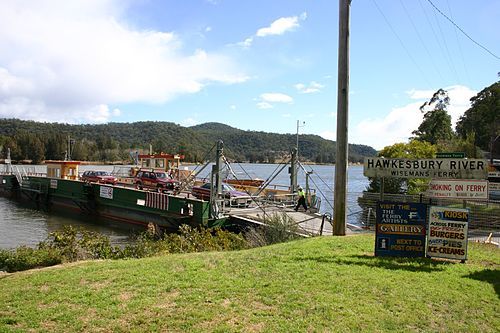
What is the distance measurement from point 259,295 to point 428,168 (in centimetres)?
601

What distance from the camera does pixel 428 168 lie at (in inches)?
424

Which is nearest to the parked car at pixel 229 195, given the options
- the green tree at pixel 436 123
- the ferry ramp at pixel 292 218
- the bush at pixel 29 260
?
the ferry ramp at pixel 292 218

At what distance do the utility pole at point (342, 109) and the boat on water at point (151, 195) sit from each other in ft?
31.6

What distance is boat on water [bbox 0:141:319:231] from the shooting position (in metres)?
21.9

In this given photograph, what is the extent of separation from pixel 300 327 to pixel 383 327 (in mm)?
1124

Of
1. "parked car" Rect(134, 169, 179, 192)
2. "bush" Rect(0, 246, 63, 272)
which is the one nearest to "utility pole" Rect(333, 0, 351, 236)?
Answer: "bush" Rect(0, 246, 63, 272)

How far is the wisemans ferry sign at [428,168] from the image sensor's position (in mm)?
10391

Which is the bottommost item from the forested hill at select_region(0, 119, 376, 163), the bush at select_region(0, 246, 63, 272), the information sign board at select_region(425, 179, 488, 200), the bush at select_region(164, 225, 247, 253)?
the bush at select_region(0, 246, 63, 272)

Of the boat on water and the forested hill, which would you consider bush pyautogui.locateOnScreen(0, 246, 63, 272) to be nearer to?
the boat on water

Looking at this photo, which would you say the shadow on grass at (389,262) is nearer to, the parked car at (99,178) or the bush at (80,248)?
the bush at (80,248)

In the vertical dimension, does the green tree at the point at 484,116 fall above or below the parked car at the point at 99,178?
above

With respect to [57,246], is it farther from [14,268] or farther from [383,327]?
[383,327]

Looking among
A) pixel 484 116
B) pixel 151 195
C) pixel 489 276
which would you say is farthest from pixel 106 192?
pixel 484 116

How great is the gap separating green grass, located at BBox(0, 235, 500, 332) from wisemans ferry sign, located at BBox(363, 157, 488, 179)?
2.11 meters
